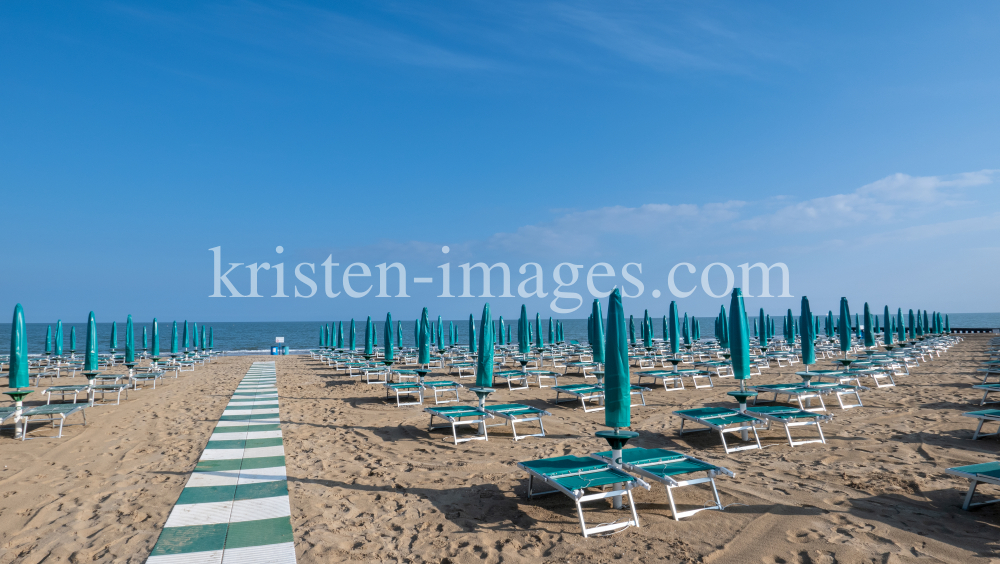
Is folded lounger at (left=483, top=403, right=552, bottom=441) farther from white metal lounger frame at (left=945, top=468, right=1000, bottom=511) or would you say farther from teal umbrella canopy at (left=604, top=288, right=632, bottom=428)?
white metal lounger frame at (left=945, top=468, right=1000, bottom=511)

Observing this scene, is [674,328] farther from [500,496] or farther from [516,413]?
[500,496]

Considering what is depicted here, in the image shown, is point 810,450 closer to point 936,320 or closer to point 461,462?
point 461,462

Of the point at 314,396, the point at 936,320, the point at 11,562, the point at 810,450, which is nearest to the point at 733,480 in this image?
the point at 810,450

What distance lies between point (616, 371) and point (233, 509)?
12.0 feet

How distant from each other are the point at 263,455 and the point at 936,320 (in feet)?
126

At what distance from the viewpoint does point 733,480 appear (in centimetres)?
532

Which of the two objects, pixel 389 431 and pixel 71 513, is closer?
pixel 71 513

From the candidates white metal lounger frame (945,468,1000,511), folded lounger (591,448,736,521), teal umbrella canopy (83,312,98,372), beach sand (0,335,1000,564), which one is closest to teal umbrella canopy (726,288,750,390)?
beach sand (0,335,1000,564)

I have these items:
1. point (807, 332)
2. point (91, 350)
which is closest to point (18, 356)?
point (91, 350)

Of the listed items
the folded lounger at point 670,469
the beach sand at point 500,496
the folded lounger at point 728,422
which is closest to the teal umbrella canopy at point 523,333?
the beach sand at point 500,496

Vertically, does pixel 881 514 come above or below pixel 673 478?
below

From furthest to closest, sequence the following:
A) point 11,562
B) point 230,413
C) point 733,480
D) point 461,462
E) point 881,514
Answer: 1. point 230,413
2. point 461,462
3. point 733,480
4. point 881,514
5. point 11,562

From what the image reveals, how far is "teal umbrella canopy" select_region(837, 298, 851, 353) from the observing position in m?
11.7

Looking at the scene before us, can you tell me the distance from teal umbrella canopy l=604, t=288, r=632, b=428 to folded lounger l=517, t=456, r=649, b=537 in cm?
43
